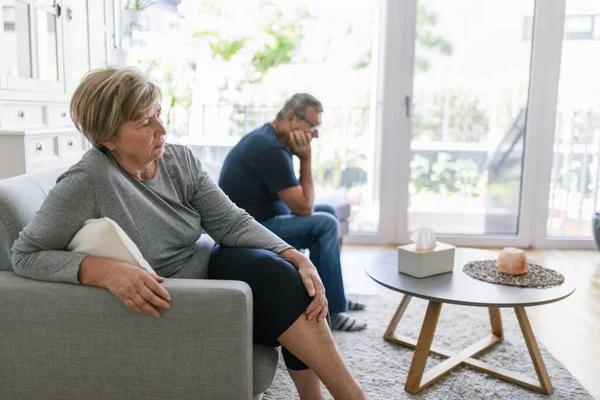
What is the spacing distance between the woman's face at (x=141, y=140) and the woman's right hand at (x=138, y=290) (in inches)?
13.8

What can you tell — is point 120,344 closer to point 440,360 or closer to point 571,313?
point 440,360

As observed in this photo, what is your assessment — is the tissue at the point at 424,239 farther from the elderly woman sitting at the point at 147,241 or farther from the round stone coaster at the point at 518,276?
the elderly woman sitting at the point at 147,241

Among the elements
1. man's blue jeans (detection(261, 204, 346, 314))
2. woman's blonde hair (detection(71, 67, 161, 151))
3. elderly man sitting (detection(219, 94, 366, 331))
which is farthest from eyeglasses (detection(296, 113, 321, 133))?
woman's blonde hair (detection(71, 67, 161, 151))

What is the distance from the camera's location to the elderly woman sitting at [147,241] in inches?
52.2

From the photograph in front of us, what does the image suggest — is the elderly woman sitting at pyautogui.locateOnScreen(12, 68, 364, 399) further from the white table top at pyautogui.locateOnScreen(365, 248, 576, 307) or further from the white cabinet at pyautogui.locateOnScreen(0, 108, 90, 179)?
the white cabinet at pyautogui.locateOnScreen(0, 108, 90, 179)

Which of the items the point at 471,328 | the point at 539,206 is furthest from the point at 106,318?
the point at 539,206

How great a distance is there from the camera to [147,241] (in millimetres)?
1507

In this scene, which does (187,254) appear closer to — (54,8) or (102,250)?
(102,250)

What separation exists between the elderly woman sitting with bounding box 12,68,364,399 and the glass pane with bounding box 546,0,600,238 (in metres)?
3.21

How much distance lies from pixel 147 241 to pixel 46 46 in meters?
1.82

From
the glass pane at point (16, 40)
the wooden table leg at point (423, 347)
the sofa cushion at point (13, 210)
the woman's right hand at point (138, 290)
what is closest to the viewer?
the woman's right hand at point (138, 290)

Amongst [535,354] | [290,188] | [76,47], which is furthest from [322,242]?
[76,47]

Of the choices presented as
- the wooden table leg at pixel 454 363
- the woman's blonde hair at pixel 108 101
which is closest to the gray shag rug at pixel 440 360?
the wooden table leg at pixel 454 363

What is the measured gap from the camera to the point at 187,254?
165 centimetres
